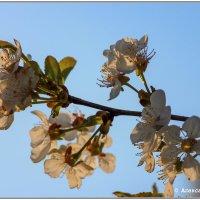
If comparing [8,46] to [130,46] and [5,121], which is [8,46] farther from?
[130,46]

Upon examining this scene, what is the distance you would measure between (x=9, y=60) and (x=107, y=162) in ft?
3.58

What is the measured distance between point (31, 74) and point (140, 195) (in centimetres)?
81

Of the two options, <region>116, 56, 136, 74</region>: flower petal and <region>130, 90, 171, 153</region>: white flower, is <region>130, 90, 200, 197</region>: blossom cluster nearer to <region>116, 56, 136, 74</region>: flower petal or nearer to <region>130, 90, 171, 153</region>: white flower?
<region>130, 90, 171, 153</region>: white flower

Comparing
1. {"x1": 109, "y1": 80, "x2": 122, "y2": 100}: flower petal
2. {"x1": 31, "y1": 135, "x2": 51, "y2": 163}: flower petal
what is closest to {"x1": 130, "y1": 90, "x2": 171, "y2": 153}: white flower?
{"x1": 109, "y1": 80, "x2": 122, "y2": 100}: flower petal

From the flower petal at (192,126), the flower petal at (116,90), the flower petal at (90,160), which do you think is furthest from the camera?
the flower petal at (90,160)

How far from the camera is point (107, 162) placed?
322 centimetres

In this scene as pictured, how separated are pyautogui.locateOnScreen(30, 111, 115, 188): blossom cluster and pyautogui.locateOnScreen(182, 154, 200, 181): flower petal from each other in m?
0.53

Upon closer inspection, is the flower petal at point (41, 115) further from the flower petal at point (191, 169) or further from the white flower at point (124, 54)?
the flower petal at point (191, 169)

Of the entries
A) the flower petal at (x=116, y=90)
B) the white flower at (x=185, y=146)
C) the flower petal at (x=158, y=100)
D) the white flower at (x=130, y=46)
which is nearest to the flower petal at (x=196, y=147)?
the white flower at (x=185, y=146)

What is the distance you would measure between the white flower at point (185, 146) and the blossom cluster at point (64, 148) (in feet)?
1.53

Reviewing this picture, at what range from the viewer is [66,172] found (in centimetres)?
285

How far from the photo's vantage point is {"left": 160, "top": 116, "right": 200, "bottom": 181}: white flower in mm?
2283

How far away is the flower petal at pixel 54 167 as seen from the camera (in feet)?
9.12

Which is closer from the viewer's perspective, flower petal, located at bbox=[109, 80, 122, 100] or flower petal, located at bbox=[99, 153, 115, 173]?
flower petal, located at bbox=[109, 80, 122, 100]
